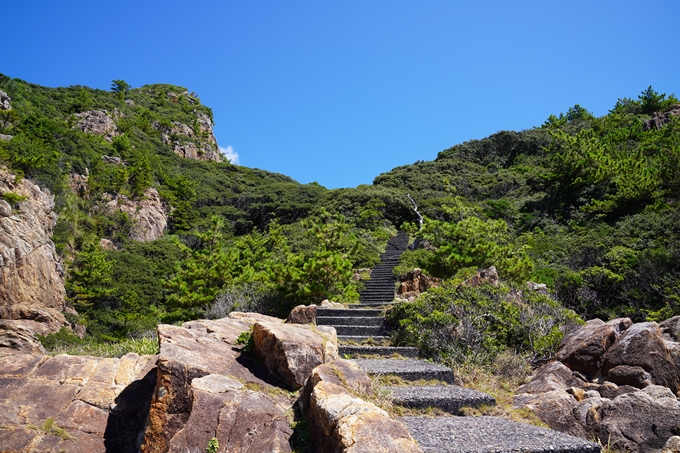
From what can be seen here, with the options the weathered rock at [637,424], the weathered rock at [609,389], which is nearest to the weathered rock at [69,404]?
the weathered rock at [637,424]

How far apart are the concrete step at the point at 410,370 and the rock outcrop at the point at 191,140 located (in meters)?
49.4

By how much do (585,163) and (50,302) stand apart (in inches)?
1163

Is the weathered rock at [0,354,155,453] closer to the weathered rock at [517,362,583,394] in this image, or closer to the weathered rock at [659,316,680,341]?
the weathered rock at [517,362,583,394]

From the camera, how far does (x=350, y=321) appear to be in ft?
30.3

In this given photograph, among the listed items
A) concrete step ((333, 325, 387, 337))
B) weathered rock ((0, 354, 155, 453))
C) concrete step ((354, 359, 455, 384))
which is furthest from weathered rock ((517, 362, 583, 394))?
weathered rock ((0, 354, 155, 453))

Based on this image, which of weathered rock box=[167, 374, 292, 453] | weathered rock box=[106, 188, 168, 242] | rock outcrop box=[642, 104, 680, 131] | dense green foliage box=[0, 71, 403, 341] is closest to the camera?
weathered rock box=[167, 374, 292, 453]

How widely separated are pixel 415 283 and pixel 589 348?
29.3 feet

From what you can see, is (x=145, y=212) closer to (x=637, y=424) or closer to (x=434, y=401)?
(x=434, y=401)

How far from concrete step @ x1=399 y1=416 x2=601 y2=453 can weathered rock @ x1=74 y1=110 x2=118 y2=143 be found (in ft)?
141

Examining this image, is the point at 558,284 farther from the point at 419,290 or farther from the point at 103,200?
the point at 103,200

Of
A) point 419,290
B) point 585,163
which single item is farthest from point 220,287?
point 585,163

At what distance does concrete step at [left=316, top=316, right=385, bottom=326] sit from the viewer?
9.04 meters

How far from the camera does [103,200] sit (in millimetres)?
28156

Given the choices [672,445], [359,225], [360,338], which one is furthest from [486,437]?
[359,225]
